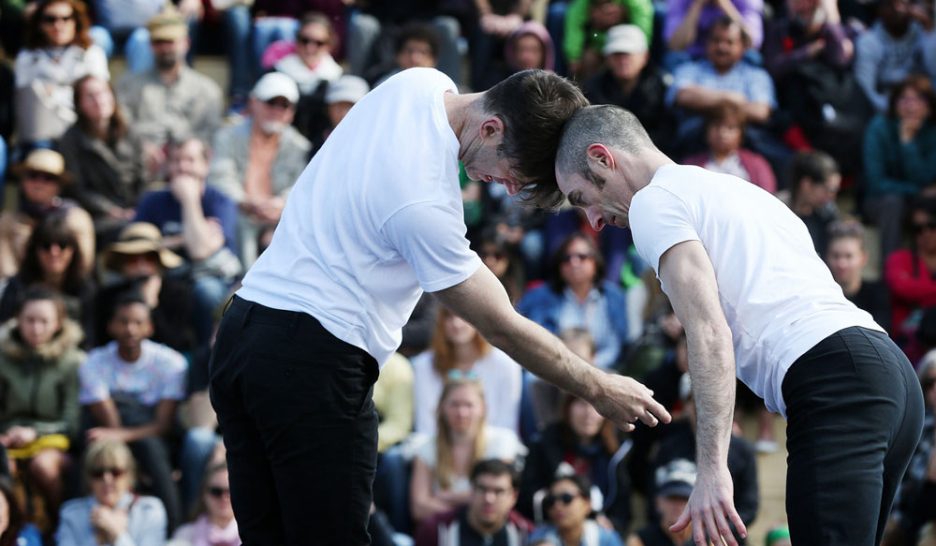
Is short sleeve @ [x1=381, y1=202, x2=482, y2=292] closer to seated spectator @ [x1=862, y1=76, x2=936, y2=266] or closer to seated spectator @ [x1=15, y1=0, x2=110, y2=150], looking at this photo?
seated spectator @ [x1=862, y1=76, x2=936, y2=266]

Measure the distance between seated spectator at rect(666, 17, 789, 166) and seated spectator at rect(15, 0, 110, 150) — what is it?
12.5ft

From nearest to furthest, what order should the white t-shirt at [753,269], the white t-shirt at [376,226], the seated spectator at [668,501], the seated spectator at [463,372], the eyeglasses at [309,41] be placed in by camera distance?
the white t-shirt at [753,269]
the white t-shirt at [376,226]
the seated spectator at [668,501]
the seated spectator at [463,372]
the eyeglasses at [309,41]

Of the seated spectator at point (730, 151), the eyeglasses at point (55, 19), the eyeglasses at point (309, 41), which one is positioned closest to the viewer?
the seated spectator at point (730, 151)

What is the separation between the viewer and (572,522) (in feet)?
25.1

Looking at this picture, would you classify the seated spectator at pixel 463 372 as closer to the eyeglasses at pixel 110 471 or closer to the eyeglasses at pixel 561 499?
the eyeglasses at pixel 561 499

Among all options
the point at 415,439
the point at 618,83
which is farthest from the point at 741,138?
the point at 415,439

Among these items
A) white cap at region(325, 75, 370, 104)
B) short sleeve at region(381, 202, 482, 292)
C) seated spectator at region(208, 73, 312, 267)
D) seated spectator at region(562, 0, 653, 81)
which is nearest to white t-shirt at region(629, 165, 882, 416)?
short sleeve at region(381, 202, 482, 292)

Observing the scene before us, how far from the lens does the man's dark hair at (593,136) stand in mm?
4434

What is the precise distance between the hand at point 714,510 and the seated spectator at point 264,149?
592 cm

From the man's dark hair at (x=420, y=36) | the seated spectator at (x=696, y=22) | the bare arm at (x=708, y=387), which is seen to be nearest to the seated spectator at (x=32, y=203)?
the man's dark hair at (x=420, y=36)

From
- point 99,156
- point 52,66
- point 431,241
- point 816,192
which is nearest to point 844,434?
point 431,241

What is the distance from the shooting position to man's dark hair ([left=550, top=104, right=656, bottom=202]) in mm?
A: 4434

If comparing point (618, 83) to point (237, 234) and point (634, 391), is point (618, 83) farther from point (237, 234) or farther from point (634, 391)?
point (634, 391)

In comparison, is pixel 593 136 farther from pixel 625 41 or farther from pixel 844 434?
pixel 625 41
